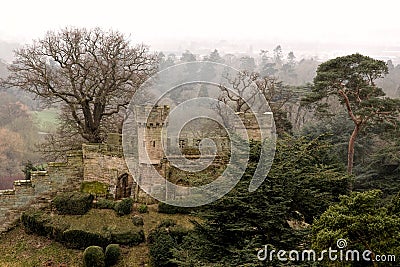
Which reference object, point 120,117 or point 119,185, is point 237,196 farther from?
point 120,117

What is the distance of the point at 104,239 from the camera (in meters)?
13.6

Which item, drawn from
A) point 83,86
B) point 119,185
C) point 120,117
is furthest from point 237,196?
point 120,117

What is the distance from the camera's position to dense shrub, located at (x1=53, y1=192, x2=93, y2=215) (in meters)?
15.4

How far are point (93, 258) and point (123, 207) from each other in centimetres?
310

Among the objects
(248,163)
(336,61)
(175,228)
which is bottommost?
(175,228)

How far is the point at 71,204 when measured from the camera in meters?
15.4

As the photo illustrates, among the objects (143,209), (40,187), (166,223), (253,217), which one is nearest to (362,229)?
(253,217)

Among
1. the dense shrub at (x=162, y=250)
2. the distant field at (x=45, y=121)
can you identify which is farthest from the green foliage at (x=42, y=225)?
the distant field at (x=45, y=121)

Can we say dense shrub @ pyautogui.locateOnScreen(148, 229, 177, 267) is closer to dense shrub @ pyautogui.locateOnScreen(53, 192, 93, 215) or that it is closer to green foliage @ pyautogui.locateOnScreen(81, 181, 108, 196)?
dense shrub @ pyautogui.locateOnScreen(53, 192, 93, 215)

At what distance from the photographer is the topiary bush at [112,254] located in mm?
12805

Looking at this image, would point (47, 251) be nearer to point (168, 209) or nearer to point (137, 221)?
point (137, 221)

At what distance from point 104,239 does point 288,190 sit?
7.19 m

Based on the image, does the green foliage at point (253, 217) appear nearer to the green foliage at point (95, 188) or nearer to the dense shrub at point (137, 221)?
the dense shrub at point (137, 221)

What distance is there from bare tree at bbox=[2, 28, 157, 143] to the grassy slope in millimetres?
6529
